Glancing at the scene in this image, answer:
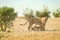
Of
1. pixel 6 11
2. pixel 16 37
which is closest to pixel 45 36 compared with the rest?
pixel 16 37

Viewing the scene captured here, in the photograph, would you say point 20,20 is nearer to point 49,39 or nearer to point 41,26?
point 41,26

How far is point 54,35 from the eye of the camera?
1797cm

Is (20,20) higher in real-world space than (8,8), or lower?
lower

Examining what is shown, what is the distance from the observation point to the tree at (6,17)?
2398 cm

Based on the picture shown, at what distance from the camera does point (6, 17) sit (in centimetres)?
2497

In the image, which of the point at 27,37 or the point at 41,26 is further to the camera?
the point at 41,26

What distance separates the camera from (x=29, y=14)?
35.1 meters

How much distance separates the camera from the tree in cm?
2398

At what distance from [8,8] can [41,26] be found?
4.84 metres

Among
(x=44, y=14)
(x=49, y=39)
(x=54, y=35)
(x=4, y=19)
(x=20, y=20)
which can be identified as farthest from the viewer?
(x=44, y=14)

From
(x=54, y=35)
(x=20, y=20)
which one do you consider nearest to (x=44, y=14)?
(x=20, y=20)

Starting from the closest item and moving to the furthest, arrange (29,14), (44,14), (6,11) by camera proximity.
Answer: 1. (6,11)
2. (29,14)
3. (44,14)

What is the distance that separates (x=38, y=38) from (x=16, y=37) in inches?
59.4

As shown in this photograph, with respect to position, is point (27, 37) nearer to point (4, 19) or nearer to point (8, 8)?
point (4, 19)
